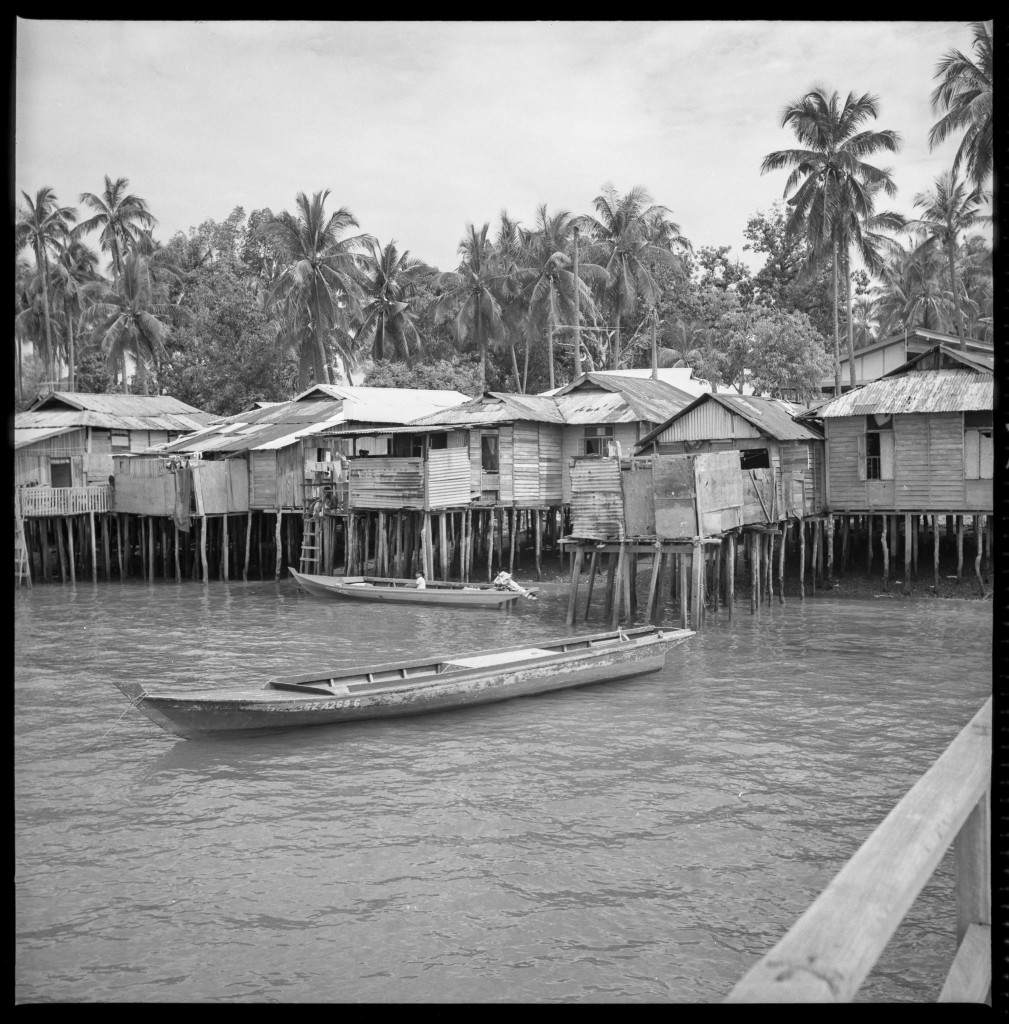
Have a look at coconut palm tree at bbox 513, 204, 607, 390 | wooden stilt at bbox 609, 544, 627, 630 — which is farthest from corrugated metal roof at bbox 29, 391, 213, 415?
wooden stilt at bbox 609, 544, 627, 630

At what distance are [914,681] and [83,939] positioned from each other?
12.3 metres

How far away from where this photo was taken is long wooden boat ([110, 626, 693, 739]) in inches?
479

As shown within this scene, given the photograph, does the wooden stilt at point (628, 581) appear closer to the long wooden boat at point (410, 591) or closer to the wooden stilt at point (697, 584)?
the wooden stilt at point (697, 584)

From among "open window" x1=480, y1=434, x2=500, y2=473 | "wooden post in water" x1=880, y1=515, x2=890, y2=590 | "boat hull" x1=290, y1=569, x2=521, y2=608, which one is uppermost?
"open window" x1=480, y1=434, x2=500, y2=473

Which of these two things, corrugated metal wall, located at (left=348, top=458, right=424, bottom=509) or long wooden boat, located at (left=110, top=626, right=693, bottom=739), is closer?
long wooden boat, located at (left=110, top=626, right=693, bottom=739)

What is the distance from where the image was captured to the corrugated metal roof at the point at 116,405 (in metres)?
36.9

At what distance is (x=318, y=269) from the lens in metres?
40.2

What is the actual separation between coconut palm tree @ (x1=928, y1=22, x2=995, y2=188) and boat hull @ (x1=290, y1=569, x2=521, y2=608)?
48.6 ft

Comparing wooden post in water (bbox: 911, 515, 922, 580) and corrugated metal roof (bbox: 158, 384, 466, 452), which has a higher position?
corrugated metal roof (bbox: 158, 384, 466, 452)

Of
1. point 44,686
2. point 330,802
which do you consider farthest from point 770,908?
point 44,686

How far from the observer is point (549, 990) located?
6750 millimetres

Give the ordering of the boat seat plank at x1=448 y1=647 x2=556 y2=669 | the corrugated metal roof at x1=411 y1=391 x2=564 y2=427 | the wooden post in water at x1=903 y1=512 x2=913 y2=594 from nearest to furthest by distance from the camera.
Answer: the boat seat plank at x1=448 y1=647 x2=556 y2=669 < the wooden post in water at x1=903 y1=512 x2=913 y2=594 < the corrugated metal roof at x1=411 y1=391 x2=564 y2=427

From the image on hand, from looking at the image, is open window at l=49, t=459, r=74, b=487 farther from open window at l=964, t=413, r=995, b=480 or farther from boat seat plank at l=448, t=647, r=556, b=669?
open window at l=964, t=413, r=995, b=480

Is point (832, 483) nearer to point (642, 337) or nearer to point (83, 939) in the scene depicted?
point (83, 939)
